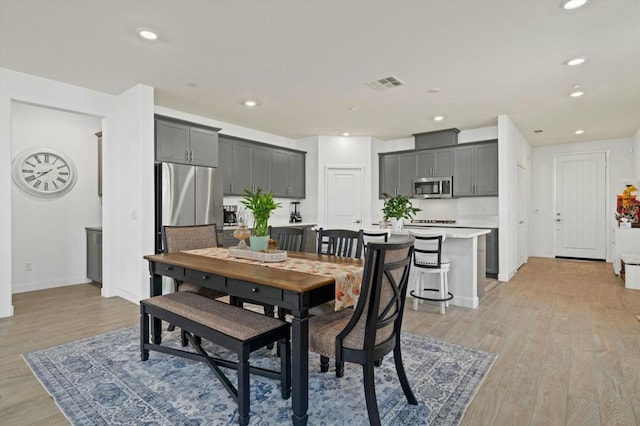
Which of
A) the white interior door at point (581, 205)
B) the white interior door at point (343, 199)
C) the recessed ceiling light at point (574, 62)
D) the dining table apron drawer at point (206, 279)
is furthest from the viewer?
the white interior door at point (581, 205)

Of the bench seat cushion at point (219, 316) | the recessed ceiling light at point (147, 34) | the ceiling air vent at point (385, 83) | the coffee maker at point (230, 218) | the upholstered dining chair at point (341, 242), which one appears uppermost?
the ceiling air vent at point (385, 83)

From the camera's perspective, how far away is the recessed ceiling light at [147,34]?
2785 millimetres

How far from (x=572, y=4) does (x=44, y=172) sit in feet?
20.9

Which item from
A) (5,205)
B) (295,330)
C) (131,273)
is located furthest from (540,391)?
(5,205)

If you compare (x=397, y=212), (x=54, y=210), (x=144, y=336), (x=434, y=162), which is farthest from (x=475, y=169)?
(x=54, y=210)

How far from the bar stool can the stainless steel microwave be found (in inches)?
111

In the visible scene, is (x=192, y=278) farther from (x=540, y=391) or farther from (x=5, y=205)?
(x=5, y=205)

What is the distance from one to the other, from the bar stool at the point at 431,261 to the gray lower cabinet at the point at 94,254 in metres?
4.39

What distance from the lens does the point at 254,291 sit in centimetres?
196

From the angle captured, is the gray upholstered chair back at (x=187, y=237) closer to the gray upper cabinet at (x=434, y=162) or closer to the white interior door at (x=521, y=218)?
the gray upper cabinet at (x=434, y=162)

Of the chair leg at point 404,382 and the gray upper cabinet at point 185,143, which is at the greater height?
the gray upper cabinet at point 185,143

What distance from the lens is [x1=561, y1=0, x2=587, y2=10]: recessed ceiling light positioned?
237cm

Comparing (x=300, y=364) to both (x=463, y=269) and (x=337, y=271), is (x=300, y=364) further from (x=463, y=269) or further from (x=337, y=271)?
(x=463, y=269)

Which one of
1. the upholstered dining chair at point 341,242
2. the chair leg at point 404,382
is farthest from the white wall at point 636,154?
the chair leg at point 404,382
